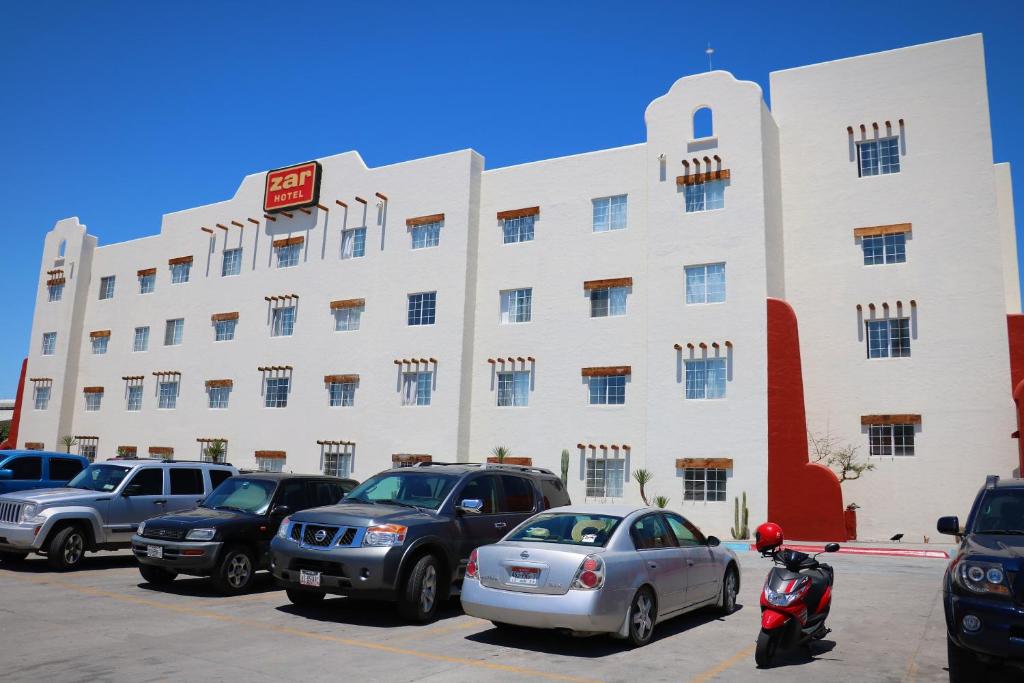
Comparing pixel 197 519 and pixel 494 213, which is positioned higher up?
pixel 494 213

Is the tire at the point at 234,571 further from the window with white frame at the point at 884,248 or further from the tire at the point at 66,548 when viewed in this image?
the window with white frame at the point at 884,248

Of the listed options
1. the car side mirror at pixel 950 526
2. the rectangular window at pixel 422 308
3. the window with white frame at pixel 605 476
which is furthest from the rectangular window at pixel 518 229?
the car side mirror at pixel 950 526

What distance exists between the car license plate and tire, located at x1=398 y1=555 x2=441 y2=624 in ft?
5.83

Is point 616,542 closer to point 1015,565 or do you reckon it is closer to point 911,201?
point 1015,565

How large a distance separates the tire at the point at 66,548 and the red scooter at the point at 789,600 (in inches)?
452

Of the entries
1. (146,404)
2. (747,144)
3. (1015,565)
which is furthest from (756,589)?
(146,404)

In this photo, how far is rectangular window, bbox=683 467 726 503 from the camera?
23312 millimetres

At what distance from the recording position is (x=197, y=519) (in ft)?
38.3

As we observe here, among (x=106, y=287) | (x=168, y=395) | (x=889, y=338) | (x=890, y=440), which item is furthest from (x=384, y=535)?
(x=106, y=287)

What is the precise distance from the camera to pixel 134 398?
126 feet

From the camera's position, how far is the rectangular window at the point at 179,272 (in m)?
37.8

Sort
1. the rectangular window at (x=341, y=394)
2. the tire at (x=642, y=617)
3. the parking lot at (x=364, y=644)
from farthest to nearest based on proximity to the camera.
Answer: the rectangular window at (x=341, y=394) → the tire at (x=642, y=617) → the parking lot at (x=364, y=644)

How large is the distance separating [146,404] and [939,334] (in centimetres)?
3341

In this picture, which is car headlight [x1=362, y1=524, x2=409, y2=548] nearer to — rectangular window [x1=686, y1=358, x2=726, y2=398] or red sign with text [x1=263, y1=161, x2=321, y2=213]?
rectangular window [x1=686, y1=358, x2=726, y2=398]
